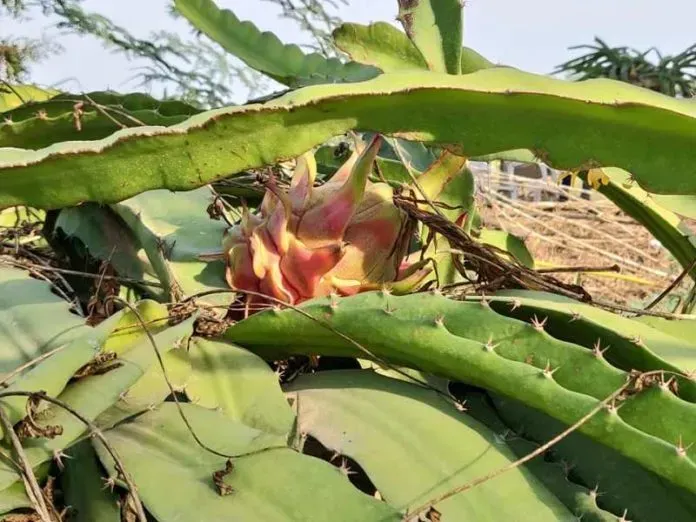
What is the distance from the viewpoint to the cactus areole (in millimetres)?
716

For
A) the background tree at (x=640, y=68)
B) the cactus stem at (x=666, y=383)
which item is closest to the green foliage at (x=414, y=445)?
the cactus stem at (x=666, y=383)

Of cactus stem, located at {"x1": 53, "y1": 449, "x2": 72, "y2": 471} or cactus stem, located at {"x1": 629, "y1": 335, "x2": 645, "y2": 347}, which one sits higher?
cactus stem, located at {"x1": 629, "y1": 335, "x2": 645, "y2": 347}

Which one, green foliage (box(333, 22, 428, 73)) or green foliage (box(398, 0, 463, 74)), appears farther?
green foliage (box(333, 22, 428, 73))

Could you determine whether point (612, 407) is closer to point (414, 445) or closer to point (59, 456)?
point (414, 445)

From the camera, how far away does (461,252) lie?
0.73 meters

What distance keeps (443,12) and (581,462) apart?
46 centimetres

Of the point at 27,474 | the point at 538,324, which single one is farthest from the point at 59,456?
the point at 538,324

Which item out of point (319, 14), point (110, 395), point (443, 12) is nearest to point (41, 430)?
point (110, 395)

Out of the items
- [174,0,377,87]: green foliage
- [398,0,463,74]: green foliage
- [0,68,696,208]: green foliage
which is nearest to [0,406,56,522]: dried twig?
[0,68,696,208]: green foliage

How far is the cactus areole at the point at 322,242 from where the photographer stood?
0.72m

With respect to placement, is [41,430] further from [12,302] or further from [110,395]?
[12,302]

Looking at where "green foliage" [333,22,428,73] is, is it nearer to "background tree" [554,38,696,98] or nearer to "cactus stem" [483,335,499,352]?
"cactus stem" [483,335,499,352]

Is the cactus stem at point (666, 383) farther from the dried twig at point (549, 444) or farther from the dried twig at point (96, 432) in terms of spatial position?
the dried twig at point (96, 432)

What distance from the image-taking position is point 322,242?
2.38 ft
